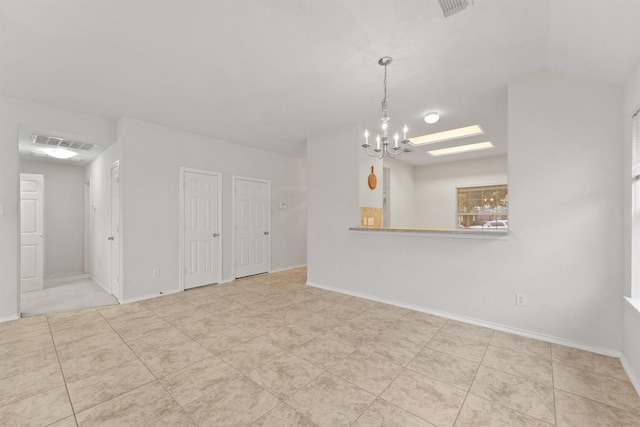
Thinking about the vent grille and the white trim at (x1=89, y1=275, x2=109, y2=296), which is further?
the white trim at (x1=89, y1=275, x2=109, y2=296)

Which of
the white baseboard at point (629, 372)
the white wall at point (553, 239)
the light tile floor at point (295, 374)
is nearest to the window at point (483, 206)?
the white wall at point (553, 239)

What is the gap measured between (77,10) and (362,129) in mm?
3483

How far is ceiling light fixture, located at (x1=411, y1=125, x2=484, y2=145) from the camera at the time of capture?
473cm

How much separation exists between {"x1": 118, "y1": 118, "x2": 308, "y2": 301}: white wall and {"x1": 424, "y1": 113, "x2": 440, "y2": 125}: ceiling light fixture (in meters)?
1.72

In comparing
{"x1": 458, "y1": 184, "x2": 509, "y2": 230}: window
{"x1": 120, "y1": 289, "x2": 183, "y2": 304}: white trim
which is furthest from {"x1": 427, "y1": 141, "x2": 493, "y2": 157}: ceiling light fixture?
{"x1": 120, "y1": 289, "x2": 183, "y2": 304}: white trim

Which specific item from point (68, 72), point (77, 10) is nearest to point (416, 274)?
point (77, 10)

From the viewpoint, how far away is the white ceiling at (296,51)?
1.94 meters

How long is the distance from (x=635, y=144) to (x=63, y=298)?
23.6 feet

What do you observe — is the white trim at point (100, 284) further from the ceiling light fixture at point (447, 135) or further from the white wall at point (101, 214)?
the ceiling light fixture at point (447, 135)

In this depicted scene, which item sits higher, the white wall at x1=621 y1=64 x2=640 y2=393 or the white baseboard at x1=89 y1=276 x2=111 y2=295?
the white wall at x1=621 y1=64 x2=640 y2=393

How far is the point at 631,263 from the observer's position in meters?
2.22

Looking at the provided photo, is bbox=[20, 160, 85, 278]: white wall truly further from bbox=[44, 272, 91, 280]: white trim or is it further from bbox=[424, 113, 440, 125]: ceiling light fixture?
bbox=[424, 113, 440, 125]: ceiling light fixture

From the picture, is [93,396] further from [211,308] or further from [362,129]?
[362,129]

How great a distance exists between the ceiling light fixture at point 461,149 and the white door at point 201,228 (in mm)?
4813
